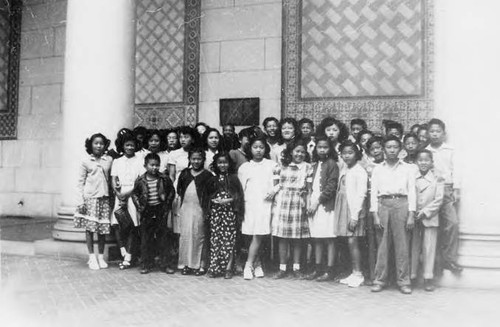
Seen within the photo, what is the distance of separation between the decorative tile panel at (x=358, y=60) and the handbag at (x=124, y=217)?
339cm

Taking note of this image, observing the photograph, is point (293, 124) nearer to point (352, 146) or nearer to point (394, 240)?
point (352, 146)

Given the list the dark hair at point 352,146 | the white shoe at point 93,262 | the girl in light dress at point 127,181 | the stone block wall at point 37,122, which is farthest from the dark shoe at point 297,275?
the stone block wall at point 37,122

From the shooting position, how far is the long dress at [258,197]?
6293 millimetres

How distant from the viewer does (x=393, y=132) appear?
6637mm

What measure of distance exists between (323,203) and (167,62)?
492 cm

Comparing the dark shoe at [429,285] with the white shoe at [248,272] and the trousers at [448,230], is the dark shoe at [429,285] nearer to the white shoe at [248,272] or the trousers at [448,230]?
the trousers at [448,230]

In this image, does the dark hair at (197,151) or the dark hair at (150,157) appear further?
the dark hair at (150,157)

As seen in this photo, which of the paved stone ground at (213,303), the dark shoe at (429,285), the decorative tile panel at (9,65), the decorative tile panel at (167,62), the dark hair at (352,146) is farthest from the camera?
the decorative tile panel at (9,65)

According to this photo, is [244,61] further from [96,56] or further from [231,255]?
[231,255]

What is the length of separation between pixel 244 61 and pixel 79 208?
3.93m

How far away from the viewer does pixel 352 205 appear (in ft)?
19.4

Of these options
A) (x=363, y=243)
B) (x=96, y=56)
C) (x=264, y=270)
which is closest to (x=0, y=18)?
(x=96, y=56)

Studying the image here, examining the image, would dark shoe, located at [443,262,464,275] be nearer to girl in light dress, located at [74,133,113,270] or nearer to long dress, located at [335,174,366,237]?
long dress, located at [335,174,366,237]

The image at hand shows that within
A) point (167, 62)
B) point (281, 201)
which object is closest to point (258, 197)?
point (281, 201)
